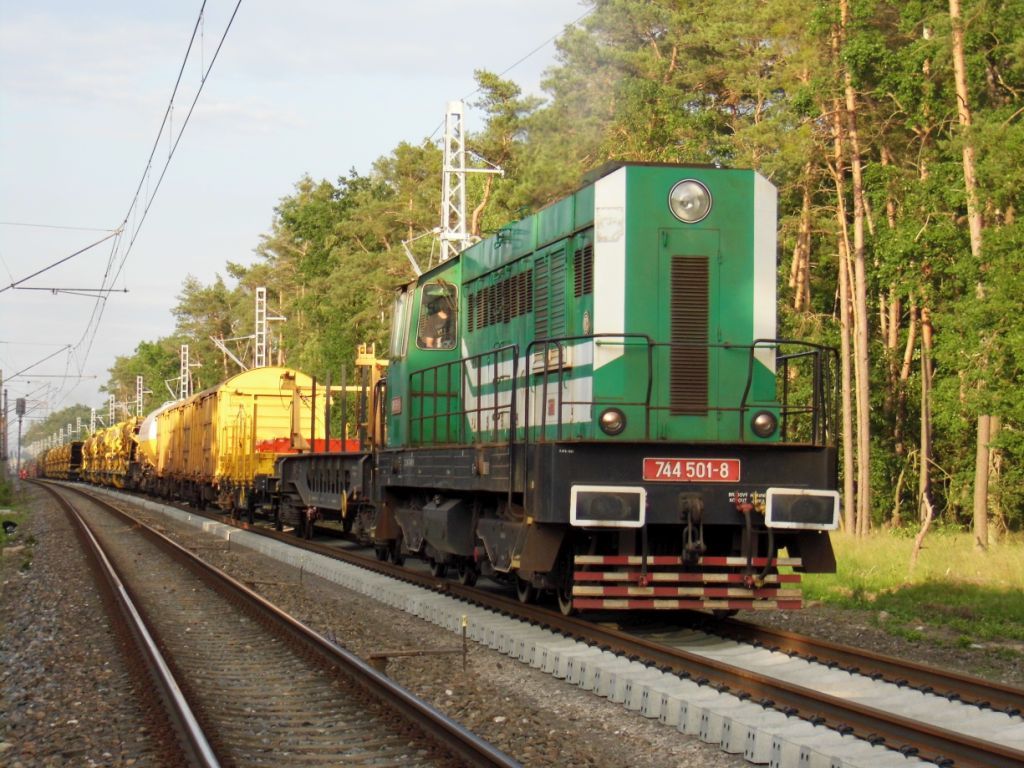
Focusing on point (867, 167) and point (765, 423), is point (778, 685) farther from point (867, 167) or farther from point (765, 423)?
point (867, 167)

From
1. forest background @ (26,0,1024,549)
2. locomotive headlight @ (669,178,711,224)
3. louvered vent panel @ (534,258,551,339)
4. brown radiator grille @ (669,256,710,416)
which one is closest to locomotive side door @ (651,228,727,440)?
brown radiator grille @ (669,256,710,416)

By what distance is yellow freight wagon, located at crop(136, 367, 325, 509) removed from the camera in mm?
24703

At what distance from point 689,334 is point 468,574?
158 inches

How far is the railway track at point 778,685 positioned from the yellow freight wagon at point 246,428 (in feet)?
44.9

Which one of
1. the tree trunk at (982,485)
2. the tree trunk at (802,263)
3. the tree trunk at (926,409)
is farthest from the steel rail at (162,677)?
the tree trunk at (802,263)

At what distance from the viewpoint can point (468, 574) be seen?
1205cm

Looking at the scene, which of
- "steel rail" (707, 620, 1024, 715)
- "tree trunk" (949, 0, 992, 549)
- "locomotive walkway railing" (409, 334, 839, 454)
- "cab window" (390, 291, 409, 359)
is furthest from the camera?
"tree trunk" (949, 0, 992, 549)

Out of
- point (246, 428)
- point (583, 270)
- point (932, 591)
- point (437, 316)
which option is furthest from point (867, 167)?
point (583, 270)

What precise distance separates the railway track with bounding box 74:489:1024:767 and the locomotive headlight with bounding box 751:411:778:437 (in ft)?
4.97

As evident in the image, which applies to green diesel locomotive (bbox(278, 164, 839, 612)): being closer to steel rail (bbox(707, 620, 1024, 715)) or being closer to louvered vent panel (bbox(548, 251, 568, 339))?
louvered vent panel (bbox(548, 251, 568, 339))

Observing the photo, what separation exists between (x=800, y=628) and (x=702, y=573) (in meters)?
2.00

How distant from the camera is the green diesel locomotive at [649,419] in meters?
8.63

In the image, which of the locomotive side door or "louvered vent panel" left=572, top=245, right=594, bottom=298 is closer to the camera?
the locomotive side door

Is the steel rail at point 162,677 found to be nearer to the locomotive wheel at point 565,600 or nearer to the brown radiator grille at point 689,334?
the locomotive wheel at point 565,600
